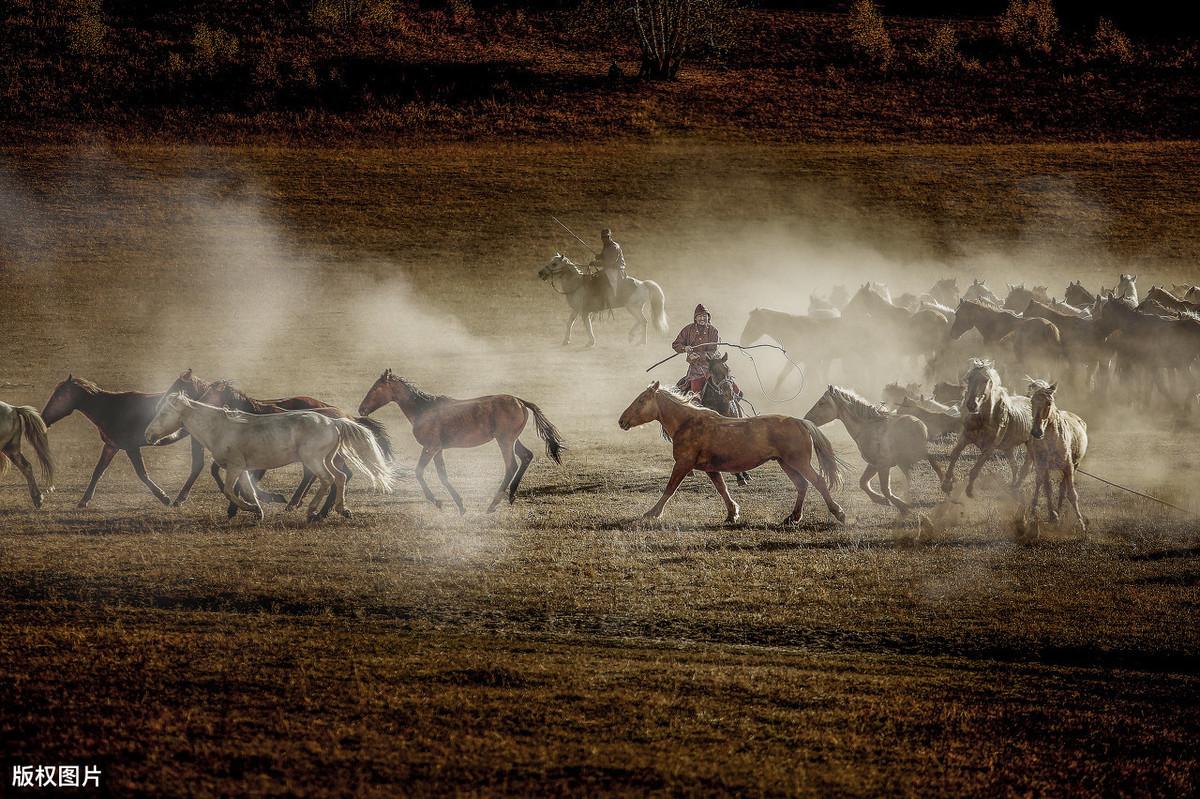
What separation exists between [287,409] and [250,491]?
1242 millimetres

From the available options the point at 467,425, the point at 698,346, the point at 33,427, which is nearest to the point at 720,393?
the point at 698,346

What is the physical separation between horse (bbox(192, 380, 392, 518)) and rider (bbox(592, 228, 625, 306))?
40.3 ft

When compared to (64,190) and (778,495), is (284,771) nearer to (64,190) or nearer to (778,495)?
(778,495)

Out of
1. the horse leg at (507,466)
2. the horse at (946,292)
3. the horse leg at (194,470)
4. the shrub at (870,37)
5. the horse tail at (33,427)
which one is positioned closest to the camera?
the horse leg at (507,466)

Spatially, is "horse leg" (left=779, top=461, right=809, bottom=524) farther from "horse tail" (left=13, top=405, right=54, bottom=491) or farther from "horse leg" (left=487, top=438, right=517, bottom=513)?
"horse tail" (left=13, top=405, right=54, bottom=491)

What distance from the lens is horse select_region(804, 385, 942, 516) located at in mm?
12086

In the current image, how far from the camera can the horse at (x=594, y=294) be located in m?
25.6

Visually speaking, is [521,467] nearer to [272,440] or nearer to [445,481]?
[445,481]

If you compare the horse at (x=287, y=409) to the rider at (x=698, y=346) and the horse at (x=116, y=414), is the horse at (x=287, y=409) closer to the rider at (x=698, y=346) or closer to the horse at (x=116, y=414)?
the horse at (x=116, y=414)

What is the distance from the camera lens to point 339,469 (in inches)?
489

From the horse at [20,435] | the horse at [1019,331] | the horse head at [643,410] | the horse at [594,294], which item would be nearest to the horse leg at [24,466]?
the horse at [20,435]

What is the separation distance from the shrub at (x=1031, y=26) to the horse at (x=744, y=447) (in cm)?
4338

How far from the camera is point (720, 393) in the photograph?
14.4m

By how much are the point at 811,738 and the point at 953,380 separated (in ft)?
45.9
